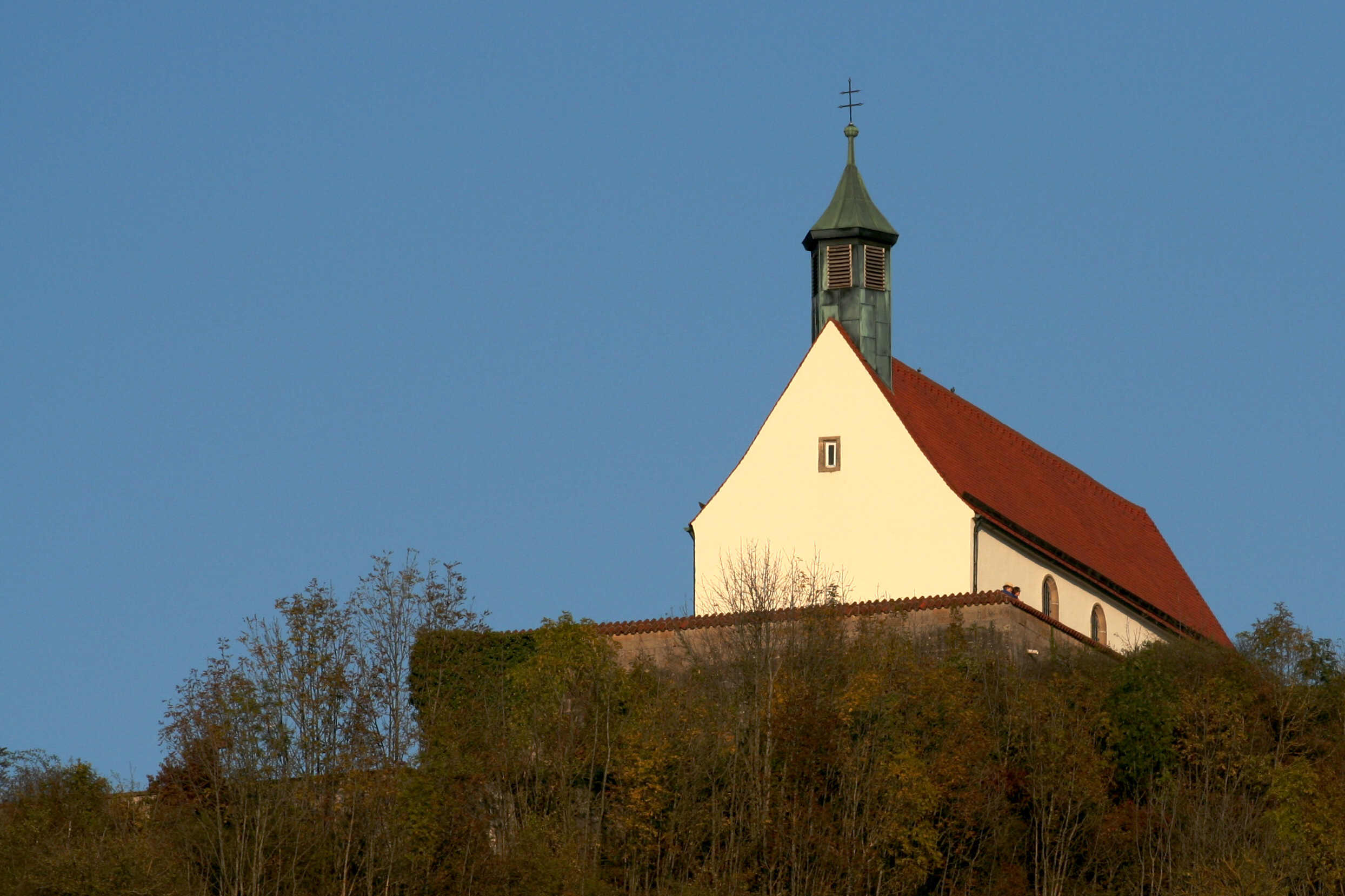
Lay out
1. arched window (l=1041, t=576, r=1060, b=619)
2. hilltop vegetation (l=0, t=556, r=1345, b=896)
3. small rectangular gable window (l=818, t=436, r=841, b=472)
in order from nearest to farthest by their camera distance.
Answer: hilltop vegetation (l=0, t=556, r=1345, b=896) → small rectangular gable window (l=818, t=436, r=841, b=472) → arched window (l=1041, t=576, r=1060, b=619)

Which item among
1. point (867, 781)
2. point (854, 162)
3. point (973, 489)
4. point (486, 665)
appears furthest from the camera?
point (854, 162)

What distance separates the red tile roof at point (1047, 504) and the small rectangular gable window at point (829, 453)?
133 cm

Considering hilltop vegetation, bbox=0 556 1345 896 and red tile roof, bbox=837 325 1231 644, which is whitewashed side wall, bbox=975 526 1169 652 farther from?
hilltop vegetation, bbox=0 556 1345 896

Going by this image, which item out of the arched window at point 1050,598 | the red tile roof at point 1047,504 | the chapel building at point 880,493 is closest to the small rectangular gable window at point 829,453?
the chapel building at point 880,493

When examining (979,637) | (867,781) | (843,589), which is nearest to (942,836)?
(867,781)

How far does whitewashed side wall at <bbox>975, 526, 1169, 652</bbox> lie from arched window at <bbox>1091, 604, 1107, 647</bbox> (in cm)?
11

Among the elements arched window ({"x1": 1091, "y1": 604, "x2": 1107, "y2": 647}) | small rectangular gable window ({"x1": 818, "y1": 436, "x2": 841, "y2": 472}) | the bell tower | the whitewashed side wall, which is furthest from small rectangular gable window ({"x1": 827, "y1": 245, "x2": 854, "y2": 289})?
arched window ({"x1": 1091, "y1": 604, "x2": 1107, "y2": 647})

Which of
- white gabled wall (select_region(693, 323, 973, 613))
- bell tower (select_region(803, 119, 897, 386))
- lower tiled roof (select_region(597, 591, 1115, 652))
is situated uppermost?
bell tower (select_region(803, 119, 897, 386))

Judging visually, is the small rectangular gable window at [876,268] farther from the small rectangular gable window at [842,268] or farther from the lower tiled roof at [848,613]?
the lower tiled roof at [848,613]

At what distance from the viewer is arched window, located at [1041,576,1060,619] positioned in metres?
52.3

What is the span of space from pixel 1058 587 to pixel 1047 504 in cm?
337

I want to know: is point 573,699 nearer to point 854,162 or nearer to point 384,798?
point 384,798

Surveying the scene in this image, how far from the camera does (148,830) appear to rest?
40.8m

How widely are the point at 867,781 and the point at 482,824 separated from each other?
581cm
